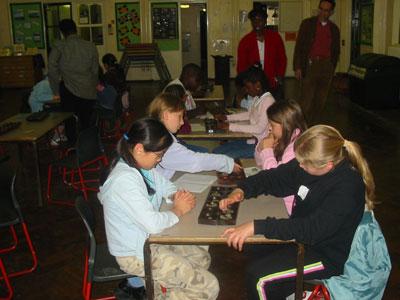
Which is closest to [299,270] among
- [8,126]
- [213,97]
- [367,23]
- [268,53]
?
[8,126]

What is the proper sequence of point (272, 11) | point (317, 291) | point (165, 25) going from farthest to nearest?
point (165, 25)
point (272, 11)
point (317, 291)

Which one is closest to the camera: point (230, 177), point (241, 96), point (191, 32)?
point (230, 177)

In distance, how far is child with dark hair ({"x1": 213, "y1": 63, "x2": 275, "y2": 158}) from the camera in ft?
12.3

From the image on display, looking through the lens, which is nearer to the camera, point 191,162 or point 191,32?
point 191,162

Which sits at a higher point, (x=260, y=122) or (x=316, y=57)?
(x=316, y=57)

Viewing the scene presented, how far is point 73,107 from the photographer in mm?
5566

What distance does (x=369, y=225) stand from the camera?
1.89m

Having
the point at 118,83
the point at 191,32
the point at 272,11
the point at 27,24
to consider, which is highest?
the point at 272,11

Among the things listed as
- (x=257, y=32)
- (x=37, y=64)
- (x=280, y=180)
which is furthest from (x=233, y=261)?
(x=37, y=64)

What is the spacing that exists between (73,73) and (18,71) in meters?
7.48

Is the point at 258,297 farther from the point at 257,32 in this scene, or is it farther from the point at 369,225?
the point at 257,32

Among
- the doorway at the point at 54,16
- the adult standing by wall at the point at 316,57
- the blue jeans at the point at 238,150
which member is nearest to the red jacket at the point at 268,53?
the adult standing by wall at the point at 316,57

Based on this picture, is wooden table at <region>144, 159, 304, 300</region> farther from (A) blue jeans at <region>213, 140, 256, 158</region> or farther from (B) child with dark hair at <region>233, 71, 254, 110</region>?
(B) child with dark hair at <region>233, 71, 254, 110</region>

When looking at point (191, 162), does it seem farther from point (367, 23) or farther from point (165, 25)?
point (165, 25)
